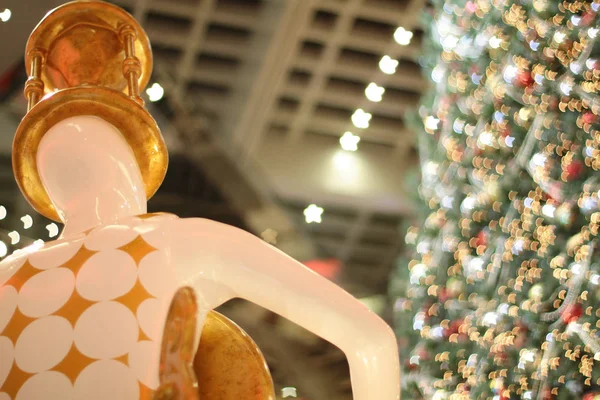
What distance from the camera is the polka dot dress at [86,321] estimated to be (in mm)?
1000

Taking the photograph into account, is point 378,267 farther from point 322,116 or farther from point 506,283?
point 506,283

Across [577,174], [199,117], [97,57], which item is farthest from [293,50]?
[97,57]

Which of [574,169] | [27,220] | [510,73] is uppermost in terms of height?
[510,73]

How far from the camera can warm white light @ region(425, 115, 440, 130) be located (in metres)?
4.81

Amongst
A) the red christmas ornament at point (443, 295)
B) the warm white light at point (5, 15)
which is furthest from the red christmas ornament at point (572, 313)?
the warm white light at point (5, 15)

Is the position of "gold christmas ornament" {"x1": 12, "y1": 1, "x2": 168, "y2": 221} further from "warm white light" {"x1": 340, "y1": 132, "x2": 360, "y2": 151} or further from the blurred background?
"warm white light" {"x1": 340, "y1": 132, "x2": 360, "y2": 151}

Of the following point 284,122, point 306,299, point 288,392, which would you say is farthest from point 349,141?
point 306,299

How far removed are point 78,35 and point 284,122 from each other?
669 cm

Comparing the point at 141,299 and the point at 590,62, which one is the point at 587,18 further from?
the point at 141,299

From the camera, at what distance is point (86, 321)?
1.03 metres

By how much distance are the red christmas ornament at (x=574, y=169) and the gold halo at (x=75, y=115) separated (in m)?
2.27

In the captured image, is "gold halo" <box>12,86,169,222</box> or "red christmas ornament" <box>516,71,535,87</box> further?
"red christmas ornament" <box>516,71,535,87</box>

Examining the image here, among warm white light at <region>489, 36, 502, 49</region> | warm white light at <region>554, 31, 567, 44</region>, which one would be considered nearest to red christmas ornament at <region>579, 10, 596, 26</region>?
warm white light at <region>554, 31, 567, 44</region>

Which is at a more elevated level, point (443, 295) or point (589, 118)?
point (589, 118)
